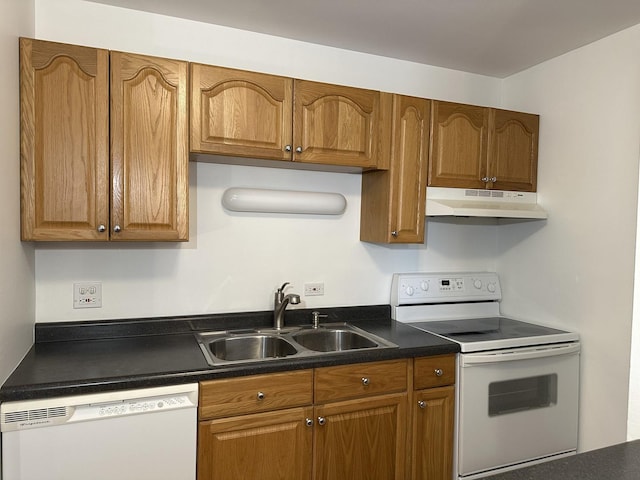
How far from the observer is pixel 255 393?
5.65 feet

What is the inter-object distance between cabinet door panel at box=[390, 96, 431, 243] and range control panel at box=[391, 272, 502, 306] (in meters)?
0.37

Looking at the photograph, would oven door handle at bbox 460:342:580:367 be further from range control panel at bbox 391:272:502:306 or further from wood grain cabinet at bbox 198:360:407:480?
range control panel at bbox 391:272:502:306

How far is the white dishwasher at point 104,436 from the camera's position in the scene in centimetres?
142

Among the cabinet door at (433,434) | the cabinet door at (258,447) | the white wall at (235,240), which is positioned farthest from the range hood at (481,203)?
the cabinet door at (258,447)

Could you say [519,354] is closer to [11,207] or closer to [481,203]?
[481,203]

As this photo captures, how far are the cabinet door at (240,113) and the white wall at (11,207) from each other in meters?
0.64

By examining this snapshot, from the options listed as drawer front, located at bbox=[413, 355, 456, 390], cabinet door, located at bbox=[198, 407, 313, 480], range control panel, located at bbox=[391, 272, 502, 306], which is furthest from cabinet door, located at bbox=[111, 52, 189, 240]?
range control panel, located at bbox=[391, 272, 502, 306]

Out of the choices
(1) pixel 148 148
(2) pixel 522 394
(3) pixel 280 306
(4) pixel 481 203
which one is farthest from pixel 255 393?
(4) pixel 481 203

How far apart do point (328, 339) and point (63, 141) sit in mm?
1548

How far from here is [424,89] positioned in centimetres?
269

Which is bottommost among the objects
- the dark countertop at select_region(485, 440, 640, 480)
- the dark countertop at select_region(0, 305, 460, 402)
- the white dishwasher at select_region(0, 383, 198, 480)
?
the white dishwasher at select_region(0, 383, 198, 480)

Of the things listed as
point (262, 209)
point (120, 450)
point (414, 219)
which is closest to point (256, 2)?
point (262, 209)

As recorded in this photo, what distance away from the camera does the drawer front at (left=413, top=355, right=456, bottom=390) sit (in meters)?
2.03

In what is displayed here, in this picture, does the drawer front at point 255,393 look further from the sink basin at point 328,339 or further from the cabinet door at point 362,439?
the sink basin at point 328,339
